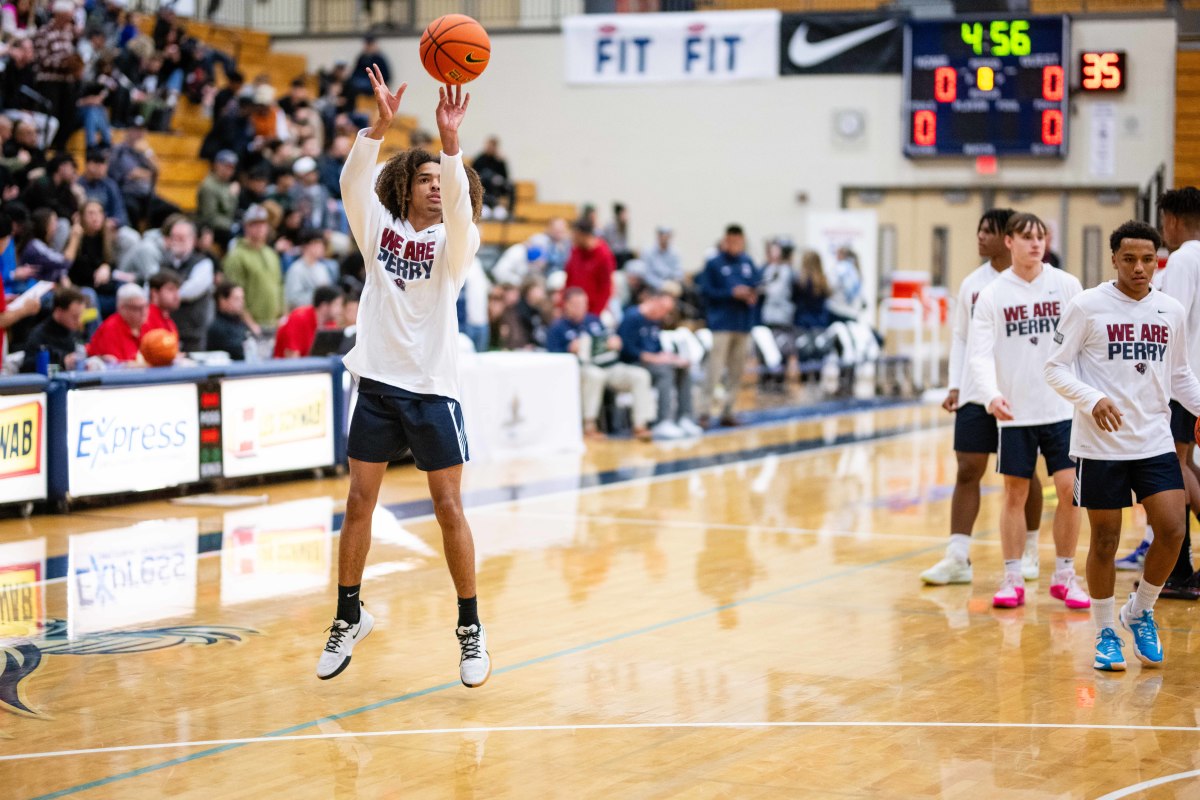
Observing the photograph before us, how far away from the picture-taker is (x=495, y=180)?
22000 mm

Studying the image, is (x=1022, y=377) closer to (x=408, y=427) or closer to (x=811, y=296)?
(x=408, y=427)

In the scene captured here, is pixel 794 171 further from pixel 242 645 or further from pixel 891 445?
pixel 242 645

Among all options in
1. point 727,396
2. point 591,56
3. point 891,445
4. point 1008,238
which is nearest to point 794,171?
point 591,56

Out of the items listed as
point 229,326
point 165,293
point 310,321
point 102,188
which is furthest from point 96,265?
point 310,321

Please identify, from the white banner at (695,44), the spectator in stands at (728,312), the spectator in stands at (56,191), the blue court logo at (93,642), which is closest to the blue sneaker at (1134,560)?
the blue court logo at (93,642)

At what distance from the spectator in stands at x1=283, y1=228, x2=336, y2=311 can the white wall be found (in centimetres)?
1016

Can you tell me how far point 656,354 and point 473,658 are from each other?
9.51m

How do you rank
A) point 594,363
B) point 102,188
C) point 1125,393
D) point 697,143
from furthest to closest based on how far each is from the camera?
1. point 697,143
2. point 594,363
3. point 102,188
4. point 1125,393

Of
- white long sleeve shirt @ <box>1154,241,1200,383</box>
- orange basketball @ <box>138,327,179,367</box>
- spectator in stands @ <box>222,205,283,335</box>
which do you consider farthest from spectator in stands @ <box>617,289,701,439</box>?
white long sleeve shirt @ <box>1154,241,1200,383</box>

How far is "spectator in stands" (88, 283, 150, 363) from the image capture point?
1143cm

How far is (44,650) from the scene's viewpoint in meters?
6.48

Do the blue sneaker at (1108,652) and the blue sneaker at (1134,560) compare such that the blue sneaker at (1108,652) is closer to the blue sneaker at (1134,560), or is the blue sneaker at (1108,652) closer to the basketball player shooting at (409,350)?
the blue sneaker at (1134,560)

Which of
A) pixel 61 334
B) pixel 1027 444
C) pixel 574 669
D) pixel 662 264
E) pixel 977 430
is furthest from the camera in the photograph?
pixel 662 264

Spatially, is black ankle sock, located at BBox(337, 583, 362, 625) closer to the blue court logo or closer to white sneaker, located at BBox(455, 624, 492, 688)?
white sneaker, located at BBox(455, 624, 492, 688)
